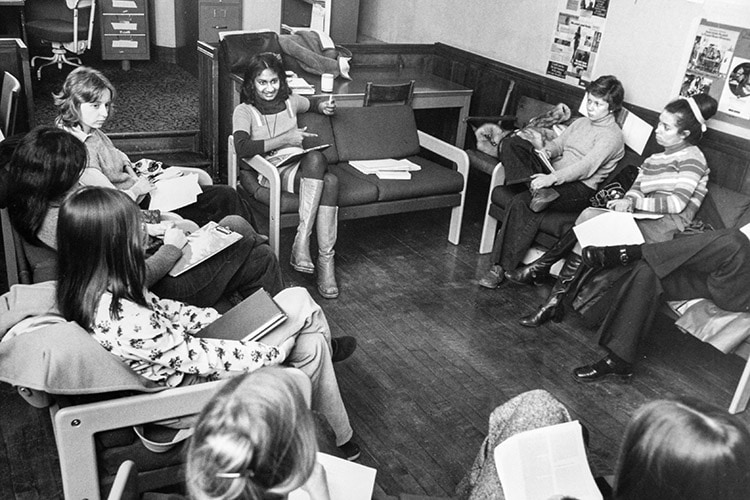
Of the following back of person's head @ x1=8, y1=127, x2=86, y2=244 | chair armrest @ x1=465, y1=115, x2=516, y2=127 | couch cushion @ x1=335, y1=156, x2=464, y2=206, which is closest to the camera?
back of person's head @ x1=8, y1=127, x2=86, y2=244

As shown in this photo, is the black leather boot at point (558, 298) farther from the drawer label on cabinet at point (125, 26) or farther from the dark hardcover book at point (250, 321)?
the drawer label on cabinet at point (125, 26)

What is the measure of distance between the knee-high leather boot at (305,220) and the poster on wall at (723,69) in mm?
1921

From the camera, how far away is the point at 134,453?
74.9 inches

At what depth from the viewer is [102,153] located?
3.10 metres

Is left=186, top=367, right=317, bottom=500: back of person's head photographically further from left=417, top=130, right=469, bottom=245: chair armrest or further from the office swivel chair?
the office swivel chair

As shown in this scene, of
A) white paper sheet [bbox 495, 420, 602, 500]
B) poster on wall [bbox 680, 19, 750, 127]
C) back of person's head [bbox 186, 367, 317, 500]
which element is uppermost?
poster on wall [bbox 680, 19, 750, 127]

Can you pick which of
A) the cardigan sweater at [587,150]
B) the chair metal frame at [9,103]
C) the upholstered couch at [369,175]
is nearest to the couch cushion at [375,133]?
the upholstered couch at [369,175]

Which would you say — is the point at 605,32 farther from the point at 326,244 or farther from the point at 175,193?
the point at 175,193

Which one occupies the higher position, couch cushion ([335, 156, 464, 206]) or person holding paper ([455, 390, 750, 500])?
person holding paper ([455, 390, 750, 500])

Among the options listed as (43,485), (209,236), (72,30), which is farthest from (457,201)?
(72,30)

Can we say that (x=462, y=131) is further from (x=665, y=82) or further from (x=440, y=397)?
(x=440, y=397)

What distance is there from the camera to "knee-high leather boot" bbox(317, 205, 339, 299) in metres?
3.53

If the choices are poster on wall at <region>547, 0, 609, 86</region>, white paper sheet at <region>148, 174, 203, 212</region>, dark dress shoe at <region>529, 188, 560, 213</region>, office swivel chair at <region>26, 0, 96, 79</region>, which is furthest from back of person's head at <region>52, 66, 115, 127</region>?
office swivel chair at <region>26, 0, 96, 79</region>

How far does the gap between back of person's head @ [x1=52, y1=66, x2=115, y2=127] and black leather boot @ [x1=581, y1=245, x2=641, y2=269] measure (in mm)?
2126
